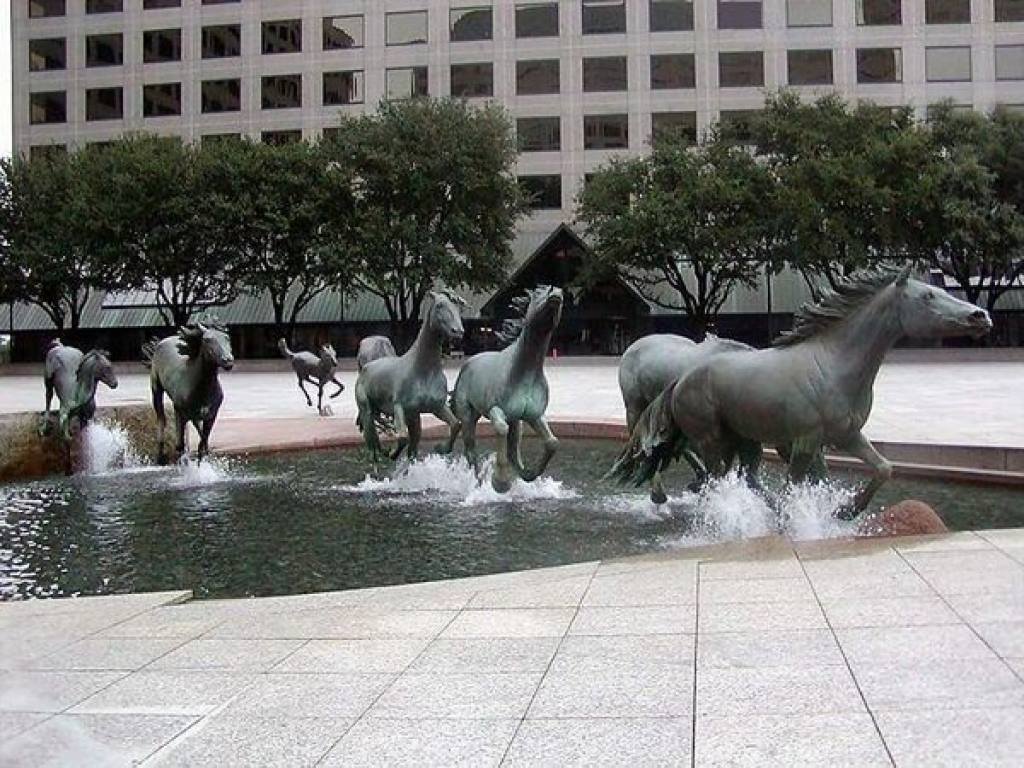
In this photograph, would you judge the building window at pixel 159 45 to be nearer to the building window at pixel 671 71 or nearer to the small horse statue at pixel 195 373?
the building window at pixel 671 71

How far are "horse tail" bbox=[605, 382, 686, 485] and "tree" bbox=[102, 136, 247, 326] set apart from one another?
39.5m

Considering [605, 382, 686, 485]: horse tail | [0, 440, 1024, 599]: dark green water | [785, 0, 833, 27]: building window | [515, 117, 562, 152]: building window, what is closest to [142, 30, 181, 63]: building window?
[515, 117, 562, 152]: building window

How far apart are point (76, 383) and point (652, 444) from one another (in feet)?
33.6

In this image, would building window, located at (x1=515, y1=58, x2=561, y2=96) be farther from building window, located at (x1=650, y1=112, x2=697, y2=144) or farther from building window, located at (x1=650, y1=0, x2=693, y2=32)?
building window, located at (x1=650, y1=0, x2=693, y2=32)

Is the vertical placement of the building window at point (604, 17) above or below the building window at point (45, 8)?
below

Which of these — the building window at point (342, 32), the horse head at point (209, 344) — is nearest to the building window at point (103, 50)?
the building window at point (342, 32)

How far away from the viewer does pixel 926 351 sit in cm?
4934

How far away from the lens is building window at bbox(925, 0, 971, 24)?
57.0 meters

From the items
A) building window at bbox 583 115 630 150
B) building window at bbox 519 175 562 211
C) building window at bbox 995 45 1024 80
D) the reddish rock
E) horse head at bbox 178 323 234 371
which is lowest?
the reddish rock

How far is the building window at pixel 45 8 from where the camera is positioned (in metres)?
63.8

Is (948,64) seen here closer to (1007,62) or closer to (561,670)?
(1007,62)

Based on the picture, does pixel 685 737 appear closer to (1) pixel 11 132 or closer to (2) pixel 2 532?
(2) pixel 2 532

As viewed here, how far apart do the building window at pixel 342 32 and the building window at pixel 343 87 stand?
1764mm

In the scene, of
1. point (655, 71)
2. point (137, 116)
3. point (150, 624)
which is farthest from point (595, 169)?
point (150, 624)
